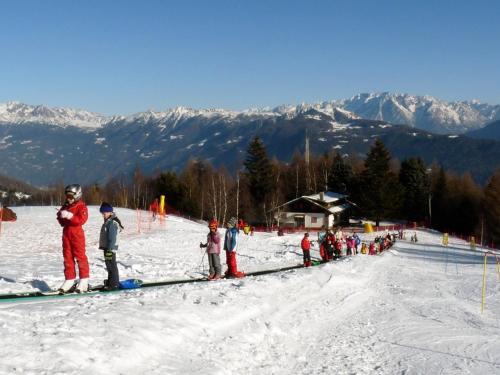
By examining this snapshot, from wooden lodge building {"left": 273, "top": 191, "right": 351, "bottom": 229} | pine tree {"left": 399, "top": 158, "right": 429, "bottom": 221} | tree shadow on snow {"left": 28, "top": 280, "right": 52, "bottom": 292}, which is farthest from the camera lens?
pine tree {"left": 399, "top": 158, "right": 429, "bottom": 221}

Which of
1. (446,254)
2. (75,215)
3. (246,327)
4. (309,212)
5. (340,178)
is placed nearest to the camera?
(246,327)

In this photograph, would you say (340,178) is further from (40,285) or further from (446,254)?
(40,285)

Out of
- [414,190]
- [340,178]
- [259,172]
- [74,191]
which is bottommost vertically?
[74,191]

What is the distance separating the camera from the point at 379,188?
73750 mm

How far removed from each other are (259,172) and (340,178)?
16069mm

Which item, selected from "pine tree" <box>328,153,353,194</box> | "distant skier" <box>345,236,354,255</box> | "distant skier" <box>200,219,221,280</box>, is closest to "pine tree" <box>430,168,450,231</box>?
"pine tree" <box>328,153,353,194</box>

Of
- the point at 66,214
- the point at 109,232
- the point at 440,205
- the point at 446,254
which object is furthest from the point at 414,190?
the point at 66,214

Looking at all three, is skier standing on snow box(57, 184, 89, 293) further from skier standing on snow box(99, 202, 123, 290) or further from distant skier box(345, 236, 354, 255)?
distant skier box(345, 236, 354, 255)

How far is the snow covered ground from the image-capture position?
6.89 meters

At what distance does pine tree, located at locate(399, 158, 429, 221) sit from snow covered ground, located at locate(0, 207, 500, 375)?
7335 cm

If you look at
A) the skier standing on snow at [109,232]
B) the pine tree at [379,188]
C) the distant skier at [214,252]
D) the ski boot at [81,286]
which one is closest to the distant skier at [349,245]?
the distant skier at [214,252]

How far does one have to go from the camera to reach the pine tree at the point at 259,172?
81.8 metres

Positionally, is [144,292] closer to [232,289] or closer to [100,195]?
[232,289]

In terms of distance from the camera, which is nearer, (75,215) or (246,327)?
(246,327)
